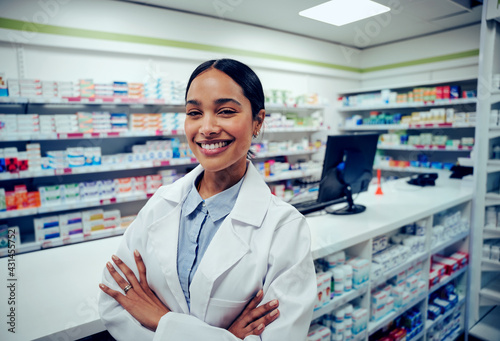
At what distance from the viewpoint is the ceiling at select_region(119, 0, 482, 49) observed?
4.48 m

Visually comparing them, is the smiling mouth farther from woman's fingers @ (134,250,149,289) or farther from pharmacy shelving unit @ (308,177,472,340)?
pharmacy shelving unit @ (308,177,472,340)

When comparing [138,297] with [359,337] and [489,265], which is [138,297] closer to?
[359,337]

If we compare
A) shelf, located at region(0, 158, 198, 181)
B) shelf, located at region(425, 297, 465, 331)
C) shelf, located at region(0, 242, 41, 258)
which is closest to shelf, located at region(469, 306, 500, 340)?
shelf, located at region(425, 297, 465, 331)

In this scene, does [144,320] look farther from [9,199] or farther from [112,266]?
[9,199]

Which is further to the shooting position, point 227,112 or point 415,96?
point 415,96

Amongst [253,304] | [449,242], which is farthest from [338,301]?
[449,242]

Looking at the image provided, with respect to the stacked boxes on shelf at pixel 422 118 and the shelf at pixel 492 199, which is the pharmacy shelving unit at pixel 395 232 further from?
the stacked boxes on shelf at pixel 422 118

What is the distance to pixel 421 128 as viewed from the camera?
5973 millimetres

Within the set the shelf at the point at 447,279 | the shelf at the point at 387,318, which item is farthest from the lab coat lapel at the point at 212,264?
the shelf at the point at 447,279

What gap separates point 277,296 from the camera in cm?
104

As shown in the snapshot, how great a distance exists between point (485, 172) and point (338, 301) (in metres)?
2.30

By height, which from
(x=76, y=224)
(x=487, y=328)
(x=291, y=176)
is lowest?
(x=487, y=328)

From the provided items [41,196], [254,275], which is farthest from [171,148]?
[254,275]

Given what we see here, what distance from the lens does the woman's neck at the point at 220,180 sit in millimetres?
1281
